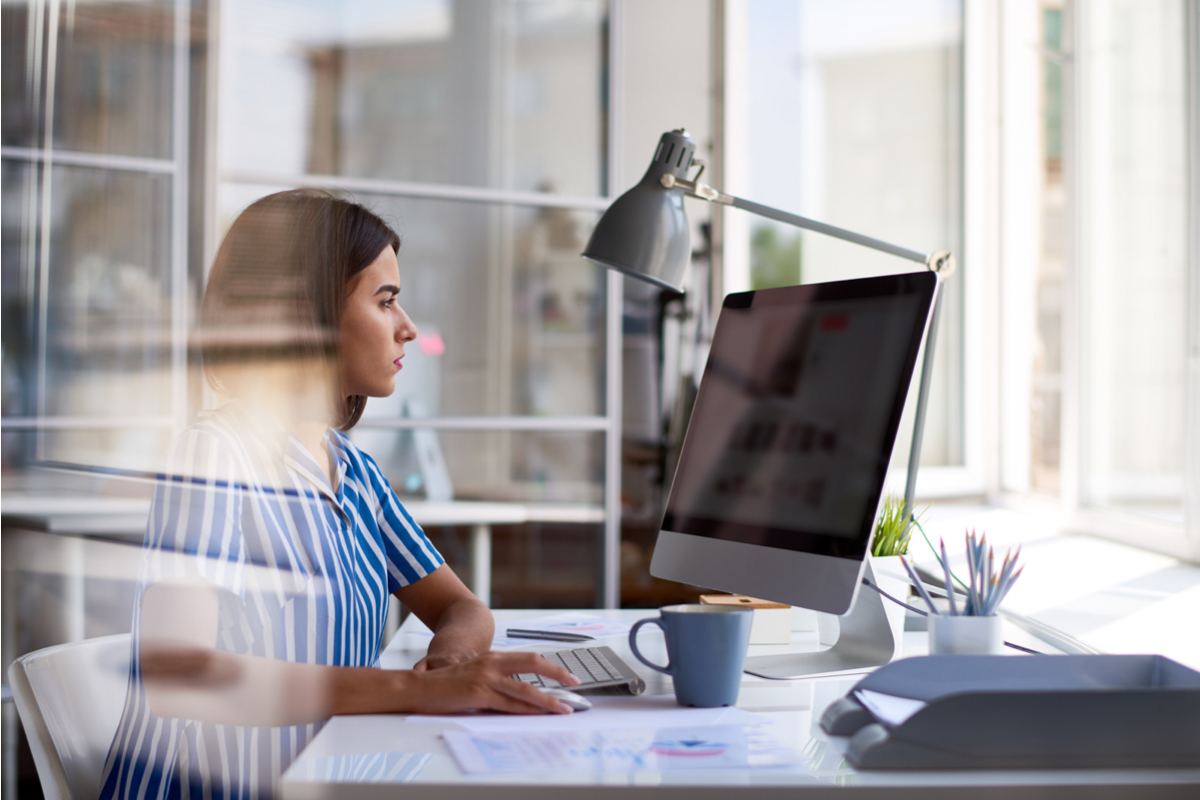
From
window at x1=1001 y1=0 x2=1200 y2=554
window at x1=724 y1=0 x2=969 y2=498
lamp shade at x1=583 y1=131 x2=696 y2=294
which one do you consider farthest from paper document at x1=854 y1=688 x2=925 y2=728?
window at x1=724 y1=0 x2=969 y2=498

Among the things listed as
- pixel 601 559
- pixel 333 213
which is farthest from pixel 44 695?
pixel 601 559

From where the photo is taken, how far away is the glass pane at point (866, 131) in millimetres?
2660

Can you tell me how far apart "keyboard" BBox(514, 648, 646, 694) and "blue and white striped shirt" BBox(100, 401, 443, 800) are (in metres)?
0.24

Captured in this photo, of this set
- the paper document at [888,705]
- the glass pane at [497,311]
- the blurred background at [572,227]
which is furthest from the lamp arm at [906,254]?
the glass pane at [497,311]

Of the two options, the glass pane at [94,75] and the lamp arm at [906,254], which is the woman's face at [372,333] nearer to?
the lamp arm at [906,254]

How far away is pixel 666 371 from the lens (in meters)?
2.62

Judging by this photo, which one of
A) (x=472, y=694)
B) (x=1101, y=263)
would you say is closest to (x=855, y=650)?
(x=472, y=694)

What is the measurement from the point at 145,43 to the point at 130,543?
1.13 meters

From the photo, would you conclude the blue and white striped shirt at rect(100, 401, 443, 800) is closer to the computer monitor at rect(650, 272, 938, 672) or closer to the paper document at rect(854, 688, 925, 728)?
the computer monitor at rect(650, 272, 938, 672)

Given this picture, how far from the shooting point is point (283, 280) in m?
1.10

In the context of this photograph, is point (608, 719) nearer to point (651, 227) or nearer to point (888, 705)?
point (888, 705)

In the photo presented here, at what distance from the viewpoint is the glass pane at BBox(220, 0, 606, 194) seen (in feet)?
7.05

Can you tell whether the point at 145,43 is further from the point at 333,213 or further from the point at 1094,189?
the point at 1094,189

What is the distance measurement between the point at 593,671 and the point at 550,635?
0.24 m
